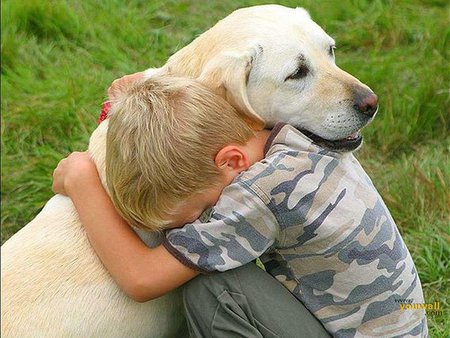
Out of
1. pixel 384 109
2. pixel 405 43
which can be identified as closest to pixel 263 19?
pixel 384 109

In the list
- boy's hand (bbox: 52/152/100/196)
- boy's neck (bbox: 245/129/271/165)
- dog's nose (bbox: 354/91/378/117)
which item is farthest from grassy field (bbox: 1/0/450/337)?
boy's hand (bbox: 52/152/100/196)

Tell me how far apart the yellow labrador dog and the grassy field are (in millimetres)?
1050

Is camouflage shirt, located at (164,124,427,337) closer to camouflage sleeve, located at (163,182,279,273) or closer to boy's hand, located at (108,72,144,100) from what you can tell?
camouflage sleeve, located at (163,182,279,273)

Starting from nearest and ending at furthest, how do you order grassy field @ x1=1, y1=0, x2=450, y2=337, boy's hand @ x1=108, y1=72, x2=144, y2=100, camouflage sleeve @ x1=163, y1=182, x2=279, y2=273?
camouflage sleeve @ x1=163, y1=182, x2=279, y2=273 → boy's hand @ x1=108, y1=72, x2=144, y2=100 → grassy field @ x1=1, y1=0, x2=450, y2=337

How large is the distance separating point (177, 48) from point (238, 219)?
2.21 metres

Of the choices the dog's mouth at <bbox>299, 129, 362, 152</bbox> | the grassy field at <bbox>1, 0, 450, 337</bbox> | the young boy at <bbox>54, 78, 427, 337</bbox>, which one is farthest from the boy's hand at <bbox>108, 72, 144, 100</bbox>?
the grassy field at <bbox>1, 0, 450, 337</bbox>

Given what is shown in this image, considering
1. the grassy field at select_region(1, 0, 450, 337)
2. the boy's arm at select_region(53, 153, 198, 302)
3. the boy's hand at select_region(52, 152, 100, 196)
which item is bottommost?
the grassy field at select_region(1, 0, 450, 337)

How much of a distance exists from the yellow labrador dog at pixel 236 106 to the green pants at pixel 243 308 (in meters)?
0.23

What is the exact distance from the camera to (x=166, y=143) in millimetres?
2699

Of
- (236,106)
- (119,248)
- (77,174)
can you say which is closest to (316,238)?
(236,106)

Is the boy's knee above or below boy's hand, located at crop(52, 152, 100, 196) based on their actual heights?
below

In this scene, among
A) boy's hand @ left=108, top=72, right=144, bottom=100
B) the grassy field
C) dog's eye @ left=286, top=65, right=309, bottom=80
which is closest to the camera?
dog's eye @ left=286, top=65, right=309, bottom=80

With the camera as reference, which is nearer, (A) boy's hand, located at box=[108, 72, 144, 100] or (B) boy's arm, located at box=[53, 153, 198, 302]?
(B) boy's arm, located at box=[53, 153, 198, 302]

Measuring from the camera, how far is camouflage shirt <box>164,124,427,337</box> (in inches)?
105
